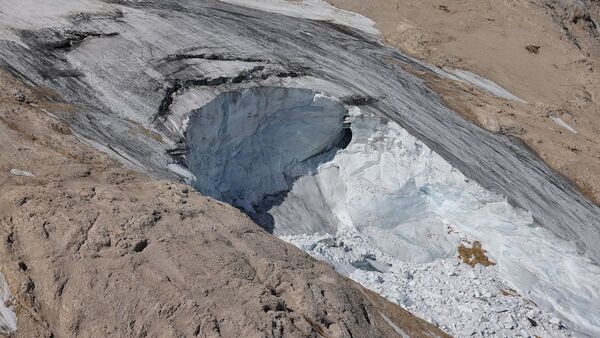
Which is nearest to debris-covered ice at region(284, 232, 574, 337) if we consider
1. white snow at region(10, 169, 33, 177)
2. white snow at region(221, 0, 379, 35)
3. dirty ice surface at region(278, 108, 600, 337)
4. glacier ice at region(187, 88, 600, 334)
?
dirty ice surface at region(278, 108, 600, 337)

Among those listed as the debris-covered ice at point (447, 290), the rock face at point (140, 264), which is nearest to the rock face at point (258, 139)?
the debris-covered ice at point (447, 290)

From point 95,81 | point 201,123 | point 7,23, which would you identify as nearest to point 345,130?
point 201,123

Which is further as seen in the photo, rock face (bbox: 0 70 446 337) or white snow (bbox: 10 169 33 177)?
white snow (bbox: 10 169 33 177)

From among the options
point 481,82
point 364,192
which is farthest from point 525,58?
point 364,192

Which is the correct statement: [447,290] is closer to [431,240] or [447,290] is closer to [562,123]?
[431,240]

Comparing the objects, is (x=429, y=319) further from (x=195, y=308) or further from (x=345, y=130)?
(x=195, y=308)

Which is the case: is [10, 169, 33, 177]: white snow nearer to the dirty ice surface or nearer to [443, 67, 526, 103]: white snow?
the dirty ice surface

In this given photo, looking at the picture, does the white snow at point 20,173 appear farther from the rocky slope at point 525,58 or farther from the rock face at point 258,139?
the rocky slope at point 525,58
